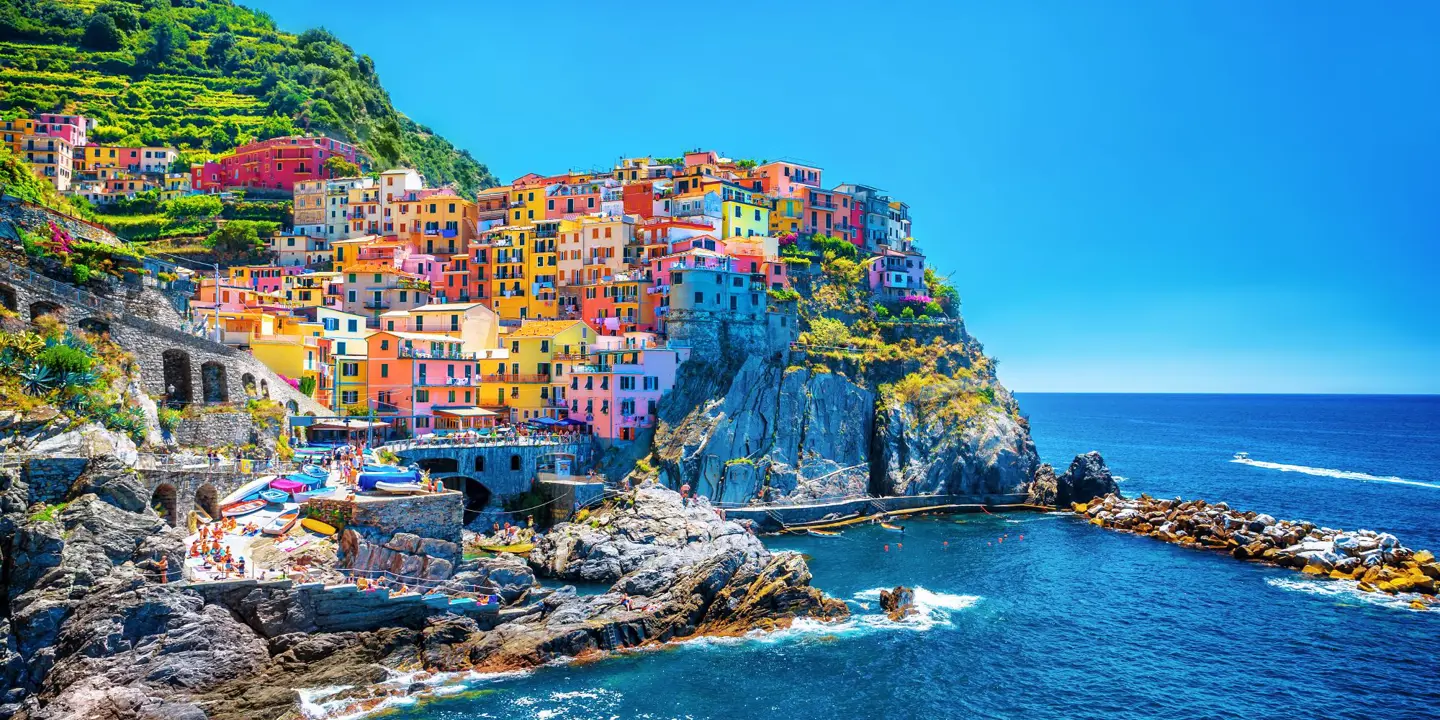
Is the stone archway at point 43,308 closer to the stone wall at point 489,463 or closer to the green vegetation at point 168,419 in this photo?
the green vegetation at point 168,419

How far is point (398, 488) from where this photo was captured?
4672 centimetres

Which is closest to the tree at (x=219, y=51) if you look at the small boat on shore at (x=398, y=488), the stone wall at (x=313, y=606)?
the small boat on shore at (x=398, y=488)

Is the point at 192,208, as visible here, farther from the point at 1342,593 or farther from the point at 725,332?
the point at 1342,593

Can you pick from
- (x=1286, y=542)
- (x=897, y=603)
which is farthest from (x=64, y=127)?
(x=1286, y=542)

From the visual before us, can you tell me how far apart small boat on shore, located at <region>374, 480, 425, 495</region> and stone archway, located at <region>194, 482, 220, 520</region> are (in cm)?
655

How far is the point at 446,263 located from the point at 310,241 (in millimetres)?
17227

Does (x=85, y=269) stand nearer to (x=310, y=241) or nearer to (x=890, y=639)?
(x=890, y=639)

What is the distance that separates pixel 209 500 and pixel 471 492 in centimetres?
2117

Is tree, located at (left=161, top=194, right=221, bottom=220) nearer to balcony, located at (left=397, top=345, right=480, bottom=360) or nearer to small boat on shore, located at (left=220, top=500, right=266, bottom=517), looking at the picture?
balcony, located at (left=397, top=345, right=480, bottom=360)

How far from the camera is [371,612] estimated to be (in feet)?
128

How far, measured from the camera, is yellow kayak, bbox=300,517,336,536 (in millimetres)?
43031

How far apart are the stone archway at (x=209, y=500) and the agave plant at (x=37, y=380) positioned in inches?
279

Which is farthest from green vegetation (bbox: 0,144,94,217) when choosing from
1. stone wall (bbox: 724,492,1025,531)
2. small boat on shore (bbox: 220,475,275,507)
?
stone wall (bbox: 724,492,1025,531)

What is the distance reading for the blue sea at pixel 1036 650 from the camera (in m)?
37.8
